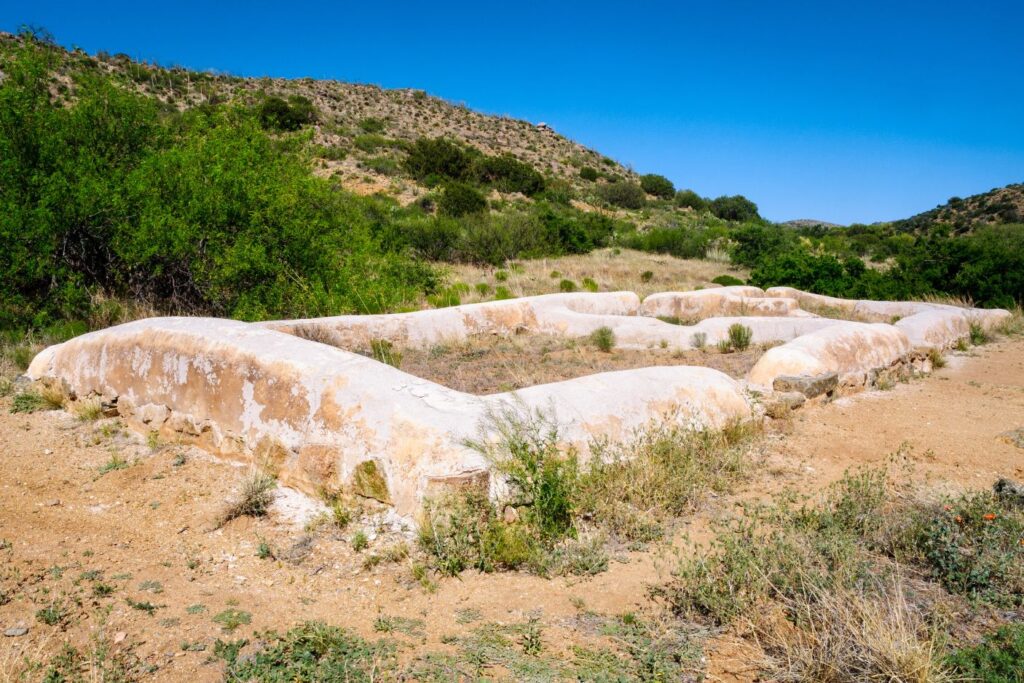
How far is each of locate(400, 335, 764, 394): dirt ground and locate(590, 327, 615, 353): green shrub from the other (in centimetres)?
8

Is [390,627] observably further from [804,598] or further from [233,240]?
[233,240]

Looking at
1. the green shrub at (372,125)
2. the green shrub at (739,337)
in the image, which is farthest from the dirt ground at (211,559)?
the green shrub at (372,125)

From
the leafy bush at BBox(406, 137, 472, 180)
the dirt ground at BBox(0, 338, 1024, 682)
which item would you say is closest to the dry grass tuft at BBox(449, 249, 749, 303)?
the dirt ground at BBox(0, 338, 1024, 682)

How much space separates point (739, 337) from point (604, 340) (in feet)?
6.71

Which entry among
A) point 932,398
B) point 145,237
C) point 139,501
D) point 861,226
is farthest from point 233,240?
point 861,226

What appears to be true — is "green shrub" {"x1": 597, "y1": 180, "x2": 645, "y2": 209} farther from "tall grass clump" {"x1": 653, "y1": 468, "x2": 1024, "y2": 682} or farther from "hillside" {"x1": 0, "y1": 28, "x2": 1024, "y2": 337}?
"tall grass clump" {"x1": 653, "y1": 468, "x2": 1024, "y2": 682}

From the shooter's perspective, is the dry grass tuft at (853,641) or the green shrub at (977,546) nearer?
the dry grass tuft at (853,641)

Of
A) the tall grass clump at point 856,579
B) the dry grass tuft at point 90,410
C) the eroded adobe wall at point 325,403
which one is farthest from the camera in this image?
the dry grass tuft at point 90,410

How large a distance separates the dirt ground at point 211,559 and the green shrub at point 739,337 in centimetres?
383

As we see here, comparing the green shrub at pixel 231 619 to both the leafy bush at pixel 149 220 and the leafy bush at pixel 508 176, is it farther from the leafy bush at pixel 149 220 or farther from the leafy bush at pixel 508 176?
the leafy bush at pixel 508 176

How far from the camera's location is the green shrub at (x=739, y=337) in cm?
939

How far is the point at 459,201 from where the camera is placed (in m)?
23.7

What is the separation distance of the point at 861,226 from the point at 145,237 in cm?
4108

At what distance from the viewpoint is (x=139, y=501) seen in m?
4.14
